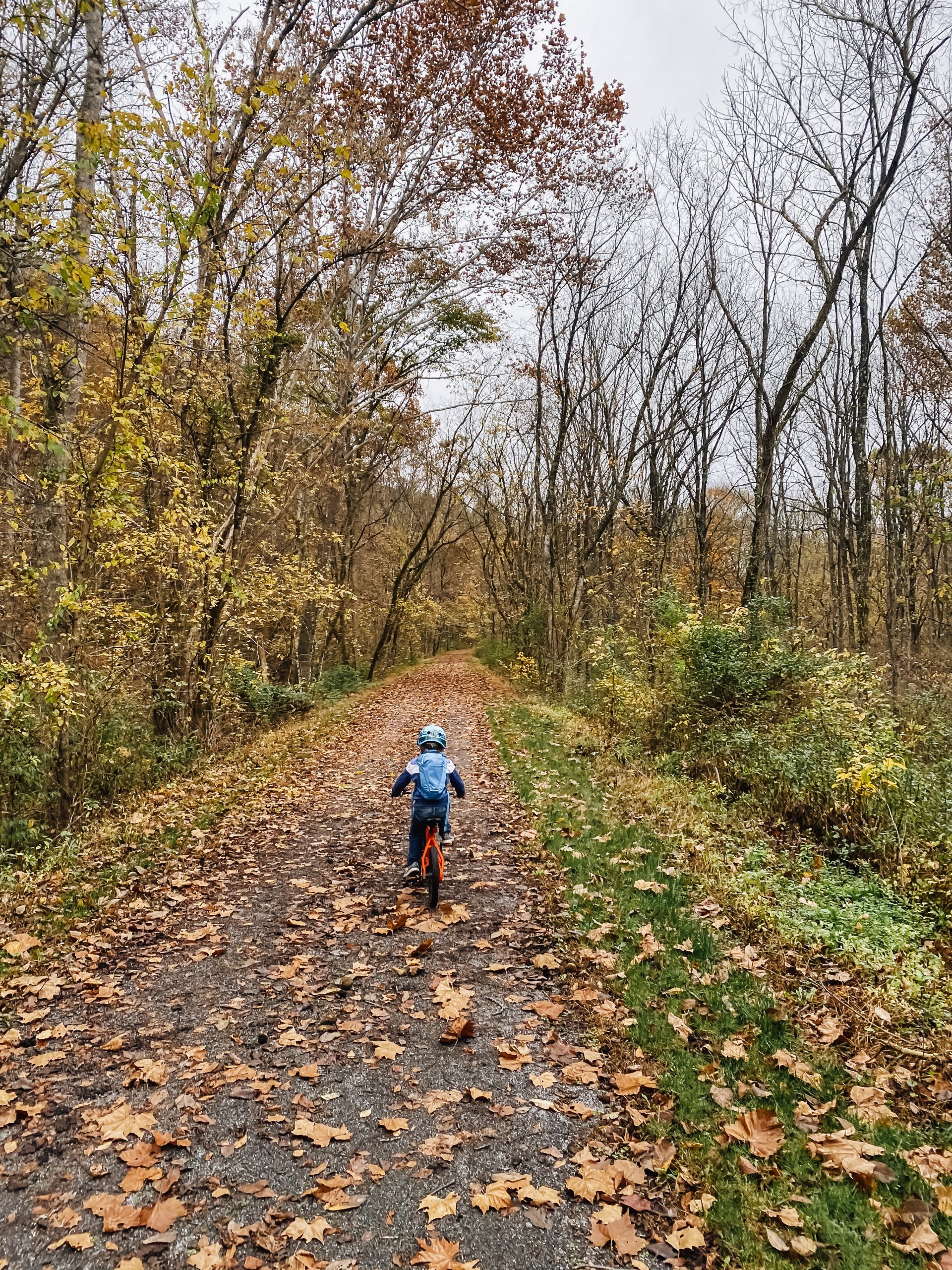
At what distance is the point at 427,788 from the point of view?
242 inches

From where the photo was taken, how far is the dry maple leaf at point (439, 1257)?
8.85 ft

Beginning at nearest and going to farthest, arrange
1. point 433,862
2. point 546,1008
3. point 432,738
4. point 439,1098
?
point 439,1098 → point 546,1008 → point 433,862 → point 432,738

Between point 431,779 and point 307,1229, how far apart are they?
3541mm

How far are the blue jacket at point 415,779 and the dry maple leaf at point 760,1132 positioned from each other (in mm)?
3355

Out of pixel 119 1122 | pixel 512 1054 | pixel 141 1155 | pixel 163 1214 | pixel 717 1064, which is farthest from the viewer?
pixel 512 1054

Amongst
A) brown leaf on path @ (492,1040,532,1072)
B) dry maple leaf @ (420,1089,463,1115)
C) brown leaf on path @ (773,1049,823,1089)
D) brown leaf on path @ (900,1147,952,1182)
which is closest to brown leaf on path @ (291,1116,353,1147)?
dry maple leaf @ (420,1089,463,1115)

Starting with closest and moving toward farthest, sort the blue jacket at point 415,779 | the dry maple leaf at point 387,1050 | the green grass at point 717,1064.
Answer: the green grass at point 717,1064 < the dry maple leaf at point 387,1050 < the blue jacket at point 415,779

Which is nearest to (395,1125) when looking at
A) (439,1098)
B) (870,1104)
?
(439,1098)

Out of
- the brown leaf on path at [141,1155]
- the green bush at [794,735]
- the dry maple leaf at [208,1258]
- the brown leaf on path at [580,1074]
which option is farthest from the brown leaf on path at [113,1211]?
the green bush at [794,735]

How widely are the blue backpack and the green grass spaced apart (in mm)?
1521

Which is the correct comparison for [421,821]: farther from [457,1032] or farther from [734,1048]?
[734,1048]

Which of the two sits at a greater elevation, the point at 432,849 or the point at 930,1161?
the point at 432,849

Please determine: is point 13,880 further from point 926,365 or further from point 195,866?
point 926,365

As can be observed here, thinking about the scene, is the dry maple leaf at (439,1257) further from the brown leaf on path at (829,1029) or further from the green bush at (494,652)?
the green bush at (494,652)
